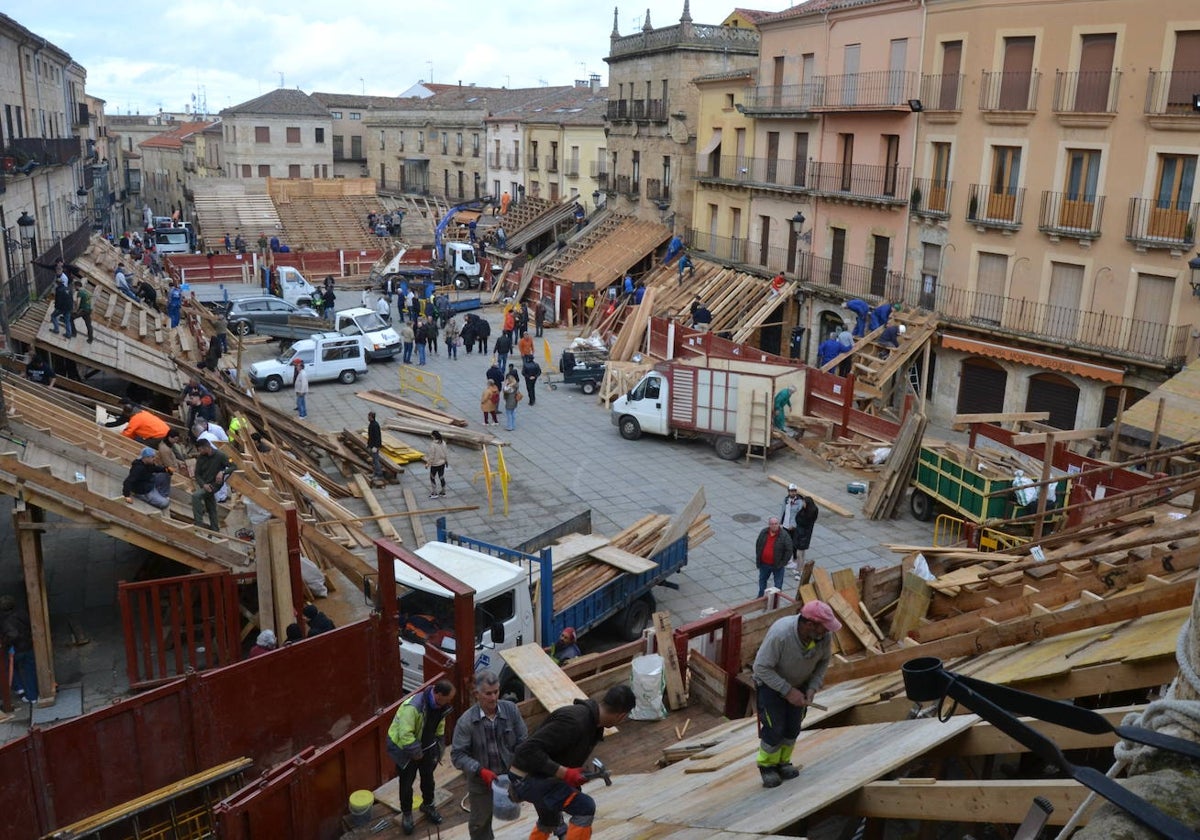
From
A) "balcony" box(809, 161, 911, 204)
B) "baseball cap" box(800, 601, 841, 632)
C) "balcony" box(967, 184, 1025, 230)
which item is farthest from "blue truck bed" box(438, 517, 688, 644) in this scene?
"balcony" box(809, 161, 911, 204)

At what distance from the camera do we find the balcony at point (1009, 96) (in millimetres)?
26984

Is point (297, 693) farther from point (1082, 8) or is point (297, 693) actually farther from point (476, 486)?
point (1082, 8)

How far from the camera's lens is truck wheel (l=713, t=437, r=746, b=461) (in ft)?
78.7

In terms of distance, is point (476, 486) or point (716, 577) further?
point (476, 486)

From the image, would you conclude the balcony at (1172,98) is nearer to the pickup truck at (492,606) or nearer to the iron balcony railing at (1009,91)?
the iron balcony railing at (1009,91)

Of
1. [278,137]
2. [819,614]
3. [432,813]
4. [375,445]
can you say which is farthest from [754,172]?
[278,137]

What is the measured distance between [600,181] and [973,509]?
3739cm

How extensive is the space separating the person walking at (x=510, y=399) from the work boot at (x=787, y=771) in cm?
1923

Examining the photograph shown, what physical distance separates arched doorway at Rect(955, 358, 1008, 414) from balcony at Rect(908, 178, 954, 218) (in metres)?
4.78

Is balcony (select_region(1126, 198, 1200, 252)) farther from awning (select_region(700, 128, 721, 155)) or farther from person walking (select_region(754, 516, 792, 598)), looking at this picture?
awning (select_region(700, 128, 721, 155))

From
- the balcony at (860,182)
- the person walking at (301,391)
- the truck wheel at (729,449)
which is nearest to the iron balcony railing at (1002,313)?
the balcony at (860,182)

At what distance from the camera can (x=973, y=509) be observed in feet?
60.7

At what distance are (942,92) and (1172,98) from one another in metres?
7.15

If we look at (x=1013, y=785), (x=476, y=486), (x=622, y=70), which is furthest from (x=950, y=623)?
→ (x=622, y=70)
